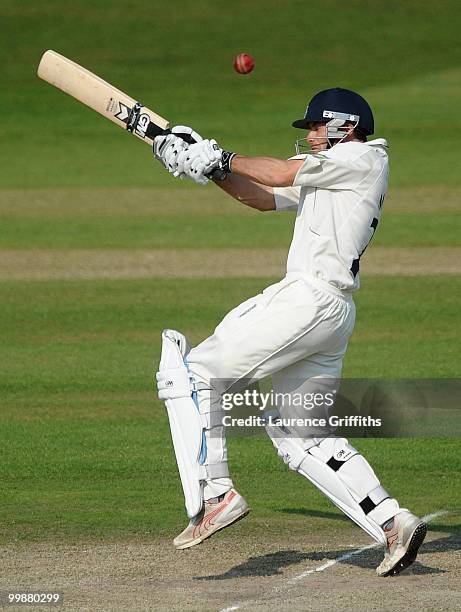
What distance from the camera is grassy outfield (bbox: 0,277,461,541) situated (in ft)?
21.6

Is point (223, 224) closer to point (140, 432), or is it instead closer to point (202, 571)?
point (140, 432)

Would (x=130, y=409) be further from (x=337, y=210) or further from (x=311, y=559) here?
(x=337, y=210)

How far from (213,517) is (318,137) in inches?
67.3

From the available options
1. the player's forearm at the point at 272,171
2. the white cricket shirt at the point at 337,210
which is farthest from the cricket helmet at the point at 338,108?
the player's forearm at the point at 272,171

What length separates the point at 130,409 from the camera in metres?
8.71

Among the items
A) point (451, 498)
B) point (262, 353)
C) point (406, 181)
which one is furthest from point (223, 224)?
point (262, 353)

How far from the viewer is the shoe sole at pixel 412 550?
17.1 feet

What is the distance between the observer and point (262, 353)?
5410 millimetres

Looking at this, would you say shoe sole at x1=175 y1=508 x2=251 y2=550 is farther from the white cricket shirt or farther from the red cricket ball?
the red cricket ball

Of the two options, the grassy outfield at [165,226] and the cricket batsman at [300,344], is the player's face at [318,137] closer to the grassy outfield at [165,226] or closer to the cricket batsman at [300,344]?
the cricket batsman at [300,344]

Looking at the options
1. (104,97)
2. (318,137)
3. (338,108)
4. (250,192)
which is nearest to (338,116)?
(338,108)

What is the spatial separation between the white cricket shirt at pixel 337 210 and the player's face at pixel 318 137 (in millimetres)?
173

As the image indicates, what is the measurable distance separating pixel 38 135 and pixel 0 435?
57.8 ft

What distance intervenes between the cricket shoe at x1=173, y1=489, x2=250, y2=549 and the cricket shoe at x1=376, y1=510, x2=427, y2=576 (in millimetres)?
596
